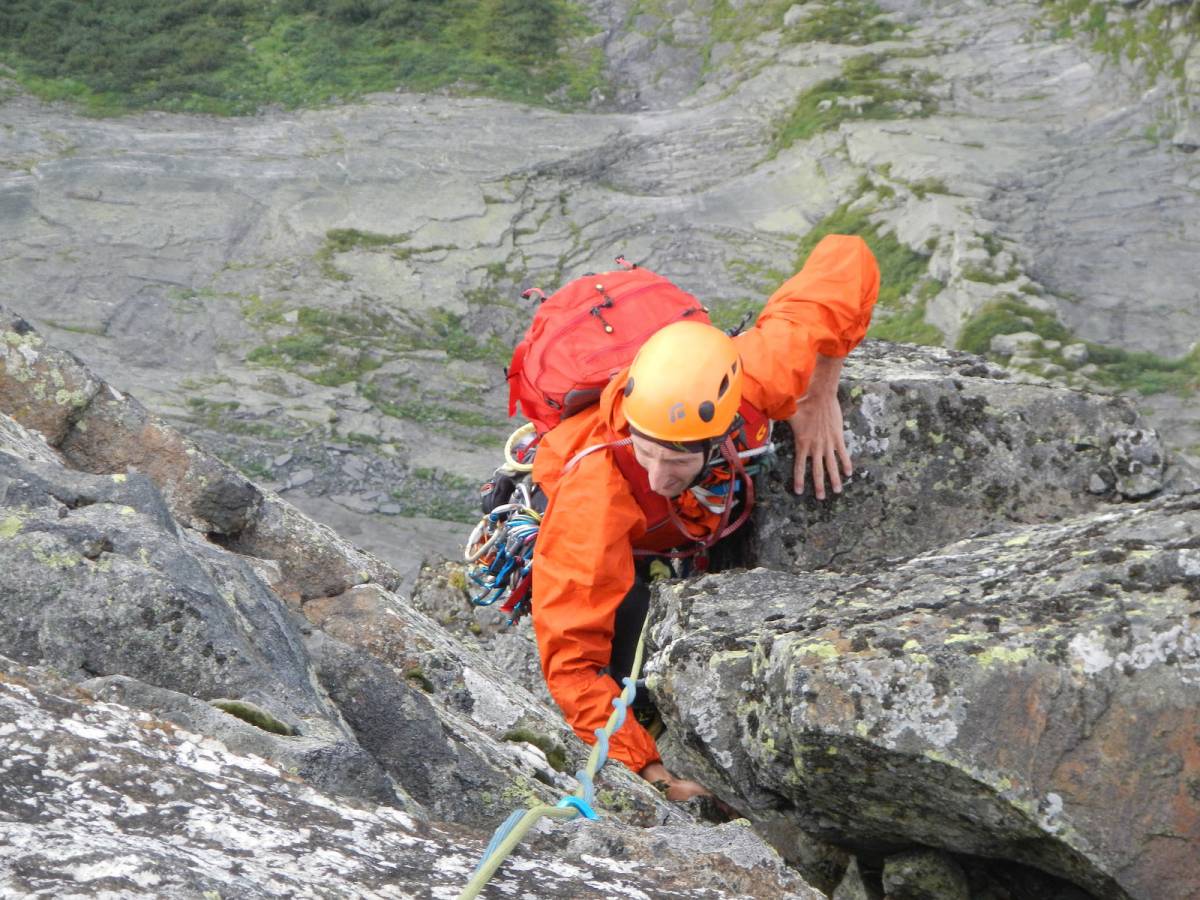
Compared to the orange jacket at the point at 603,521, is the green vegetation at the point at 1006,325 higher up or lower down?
lower down

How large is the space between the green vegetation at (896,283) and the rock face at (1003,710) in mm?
14103

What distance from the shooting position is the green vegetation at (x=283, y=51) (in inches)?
1026

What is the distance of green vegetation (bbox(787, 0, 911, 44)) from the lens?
26.1 metres

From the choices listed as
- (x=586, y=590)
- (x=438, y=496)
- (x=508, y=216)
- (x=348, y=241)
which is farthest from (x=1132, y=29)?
(x=586, y=590)

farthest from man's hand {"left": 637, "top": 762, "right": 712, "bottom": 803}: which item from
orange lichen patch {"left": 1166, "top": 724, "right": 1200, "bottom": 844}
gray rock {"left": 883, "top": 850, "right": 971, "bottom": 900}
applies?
orange lichen patch {"left": 1166, "top": 724, "right": 1200, "bottom": 844}

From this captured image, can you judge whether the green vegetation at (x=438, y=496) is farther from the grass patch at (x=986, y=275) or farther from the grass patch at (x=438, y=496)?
the grass patch at (x=986, y=275)

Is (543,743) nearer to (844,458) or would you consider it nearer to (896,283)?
(844,458)

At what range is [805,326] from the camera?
234 inches

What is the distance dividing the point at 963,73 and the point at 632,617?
20929mm

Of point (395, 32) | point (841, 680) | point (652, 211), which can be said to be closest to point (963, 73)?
point (652, 211)

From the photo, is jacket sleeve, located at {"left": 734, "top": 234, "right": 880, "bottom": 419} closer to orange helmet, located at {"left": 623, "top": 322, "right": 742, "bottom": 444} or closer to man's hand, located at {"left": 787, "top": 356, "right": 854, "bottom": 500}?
man's hand, located at {"left": 787, "top": 356, "right": 854, "bottom": 500}

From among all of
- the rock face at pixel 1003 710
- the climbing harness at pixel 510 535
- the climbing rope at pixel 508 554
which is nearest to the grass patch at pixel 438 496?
the climbing harness at pixel 510 535

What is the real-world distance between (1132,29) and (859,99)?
507cm

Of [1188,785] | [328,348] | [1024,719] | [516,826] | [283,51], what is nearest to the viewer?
[516,826]
